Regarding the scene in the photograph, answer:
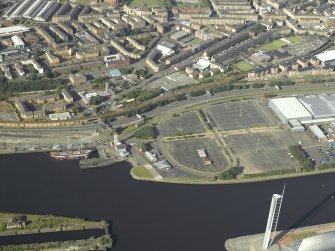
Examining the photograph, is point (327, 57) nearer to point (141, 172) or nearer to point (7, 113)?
point (141, 172)

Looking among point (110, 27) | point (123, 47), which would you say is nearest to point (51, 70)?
point (123, 47)

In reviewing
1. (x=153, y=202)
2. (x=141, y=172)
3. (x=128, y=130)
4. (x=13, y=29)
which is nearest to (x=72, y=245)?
(x=153, y=202)

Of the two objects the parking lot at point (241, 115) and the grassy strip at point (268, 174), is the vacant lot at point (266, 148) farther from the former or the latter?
the parking lot at point (241, 115)

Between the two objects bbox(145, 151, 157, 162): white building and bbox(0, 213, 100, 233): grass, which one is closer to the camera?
bbox(0, 213, 100, 233): grass

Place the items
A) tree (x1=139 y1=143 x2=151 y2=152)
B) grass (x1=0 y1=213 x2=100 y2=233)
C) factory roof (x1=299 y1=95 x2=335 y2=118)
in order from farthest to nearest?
factory roof (x1=299 y1=95 x2=335 y2=118) < tree (x1=139 y1=143 x2=151 y2=152) < grass (x1=0 y1=213 x2=100 y2=233)

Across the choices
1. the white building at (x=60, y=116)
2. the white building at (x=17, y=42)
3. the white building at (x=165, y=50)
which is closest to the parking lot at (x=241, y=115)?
the white building at (x=165, y=50)

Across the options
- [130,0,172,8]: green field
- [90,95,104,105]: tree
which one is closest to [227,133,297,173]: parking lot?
[90,95,104,105]: tree

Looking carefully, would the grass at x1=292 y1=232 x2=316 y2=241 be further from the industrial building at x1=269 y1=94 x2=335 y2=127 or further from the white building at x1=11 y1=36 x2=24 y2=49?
the white building at x1=11 y1=36 x2=24 y2=49
